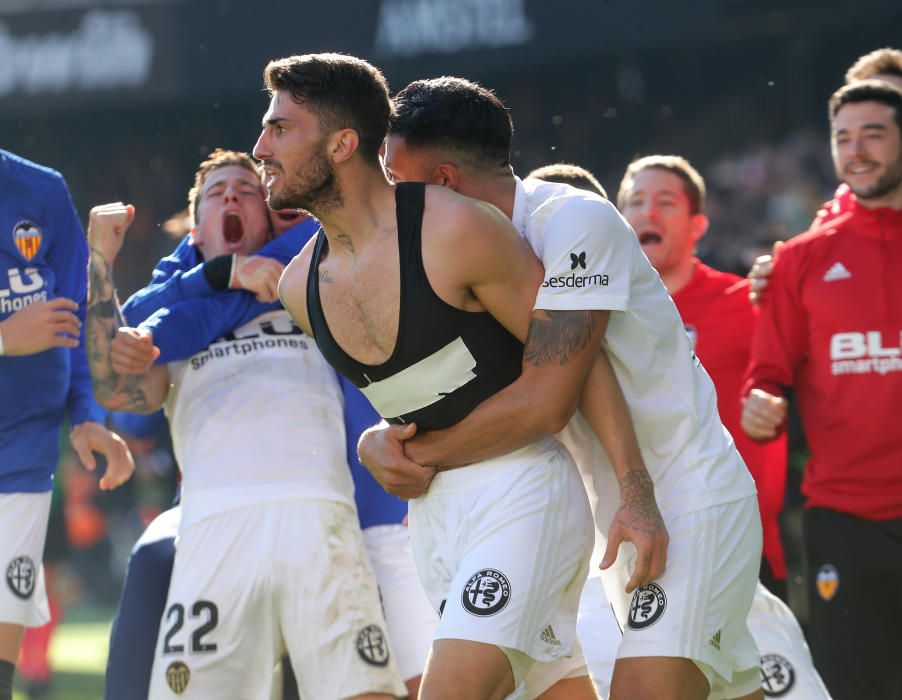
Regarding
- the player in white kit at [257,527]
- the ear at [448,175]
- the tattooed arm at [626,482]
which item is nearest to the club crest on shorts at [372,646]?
the player in white kit at [257,527]

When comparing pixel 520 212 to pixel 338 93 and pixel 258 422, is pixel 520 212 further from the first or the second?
pixel 258 422

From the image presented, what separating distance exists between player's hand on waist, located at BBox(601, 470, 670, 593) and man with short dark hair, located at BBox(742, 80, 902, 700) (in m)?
1.75

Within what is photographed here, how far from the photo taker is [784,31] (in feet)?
46.9

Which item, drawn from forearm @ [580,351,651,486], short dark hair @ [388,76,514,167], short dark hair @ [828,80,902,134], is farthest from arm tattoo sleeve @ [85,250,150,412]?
short dark hair @ [828,80,902,134]

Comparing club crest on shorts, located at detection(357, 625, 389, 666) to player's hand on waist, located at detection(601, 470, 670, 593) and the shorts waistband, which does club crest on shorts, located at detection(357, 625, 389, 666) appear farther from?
player's hand on waist, located at detection(601, 470, 670, 593)

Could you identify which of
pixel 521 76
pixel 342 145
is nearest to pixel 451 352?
pixel 342 145

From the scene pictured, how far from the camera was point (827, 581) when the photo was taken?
18.2ft

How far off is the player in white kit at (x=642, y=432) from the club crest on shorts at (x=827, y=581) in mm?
1634

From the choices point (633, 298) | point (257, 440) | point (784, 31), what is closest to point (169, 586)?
point (257, 440)

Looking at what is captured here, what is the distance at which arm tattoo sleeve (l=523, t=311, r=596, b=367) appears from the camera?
3561mm

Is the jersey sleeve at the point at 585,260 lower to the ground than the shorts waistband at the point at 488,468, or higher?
higher

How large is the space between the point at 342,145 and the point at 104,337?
1.49 m

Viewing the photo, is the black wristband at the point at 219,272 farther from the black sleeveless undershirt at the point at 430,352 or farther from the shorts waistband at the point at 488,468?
the shorts waistband at the point at 488,468

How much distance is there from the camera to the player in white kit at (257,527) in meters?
4.77
